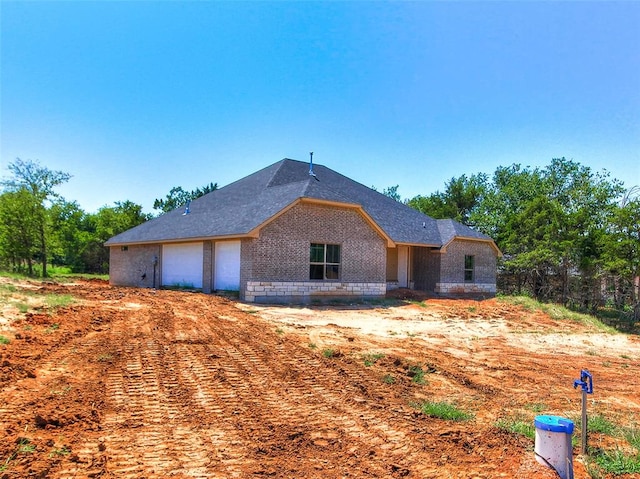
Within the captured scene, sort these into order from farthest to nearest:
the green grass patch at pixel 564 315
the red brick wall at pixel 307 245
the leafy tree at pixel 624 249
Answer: the leafy tree at pixel 624 249
the red brick wall at pixel 307 245
the green grass patch at pixel 564 315

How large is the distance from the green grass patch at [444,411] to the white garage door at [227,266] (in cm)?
1388

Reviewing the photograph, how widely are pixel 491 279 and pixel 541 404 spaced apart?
74.0 ft

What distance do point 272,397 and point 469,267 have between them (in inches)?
890

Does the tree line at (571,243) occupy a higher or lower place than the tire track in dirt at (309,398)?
higher

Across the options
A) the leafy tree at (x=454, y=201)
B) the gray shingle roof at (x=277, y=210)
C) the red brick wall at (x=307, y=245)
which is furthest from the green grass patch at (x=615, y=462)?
the leafy tree at (x=454, y=201)

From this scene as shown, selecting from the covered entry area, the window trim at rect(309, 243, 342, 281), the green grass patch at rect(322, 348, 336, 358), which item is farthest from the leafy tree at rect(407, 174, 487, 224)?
the green grass patch at rect(322, 348, 336, 358)

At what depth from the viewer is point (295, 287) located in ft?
60.3

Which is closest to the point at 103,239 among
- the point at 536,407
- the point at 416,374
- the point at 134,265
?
the point at 134,265

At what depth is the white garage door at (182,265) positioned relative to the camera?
22.0m

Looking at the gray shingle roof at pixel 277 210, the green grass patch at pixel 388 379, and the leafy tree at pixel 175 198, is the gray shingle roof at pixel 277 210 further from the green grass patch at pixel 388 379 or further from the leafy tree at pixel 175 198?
the leafy tree at pixel 175 198

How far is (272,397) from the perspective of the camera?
5.92m

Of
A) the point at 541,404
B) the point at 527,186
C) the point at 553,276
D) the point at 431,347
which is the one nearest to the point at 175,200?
the point at 527,186

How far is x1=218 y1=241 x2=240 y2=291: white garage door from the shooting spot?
1902cm

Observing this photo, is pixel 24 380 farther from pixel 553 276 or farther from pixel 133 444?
pixel 553 276
